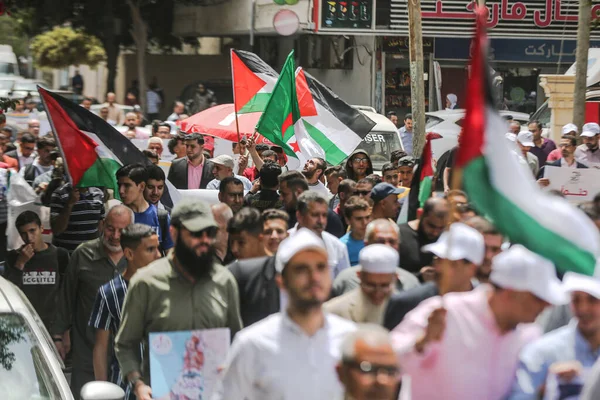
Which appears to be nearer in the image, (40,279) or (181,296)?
(181,296)

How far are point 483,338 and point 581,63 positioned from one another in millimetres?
14479

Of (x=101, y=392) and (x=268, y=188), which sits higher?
(x=268, y=188)

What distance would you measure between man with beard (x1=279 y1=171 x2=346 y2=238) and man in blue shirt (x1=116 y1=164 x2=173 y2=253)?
0.88m

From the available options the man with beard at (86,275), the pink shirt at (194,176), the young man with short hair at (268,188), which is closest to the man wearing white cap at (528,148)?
the pink shirt at (194,176)

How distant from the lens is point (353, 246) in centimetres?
822

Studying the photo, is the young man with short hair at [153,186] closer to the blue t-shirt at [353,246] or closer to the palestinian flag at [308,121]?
the blue t-shirt at [353,246]

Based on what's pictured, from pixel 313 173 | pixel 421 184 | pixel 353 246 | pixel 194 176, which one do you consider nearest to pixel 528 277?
pixel 353 246

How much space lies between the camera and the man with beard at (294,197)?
8.95 meters

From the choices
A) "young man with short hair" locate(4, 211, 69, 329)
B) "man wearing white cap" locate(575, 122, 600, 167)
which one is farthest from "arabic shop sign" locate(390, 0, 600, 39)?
"young man with short hair" locate(4, 211, 69, 329)

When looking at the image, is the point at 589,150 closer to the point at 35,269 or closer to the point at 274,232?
the point at 35,269

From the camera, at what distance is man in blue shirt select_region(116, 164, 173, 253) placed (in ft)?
29.7

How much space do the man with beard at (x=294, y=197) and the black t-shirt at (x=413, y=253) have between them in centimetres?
130

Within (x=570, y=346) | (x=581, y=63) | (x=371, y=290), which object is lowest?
(x=371, y=290)

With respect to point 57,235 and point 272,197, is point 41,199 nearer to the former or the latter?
point 57,235
